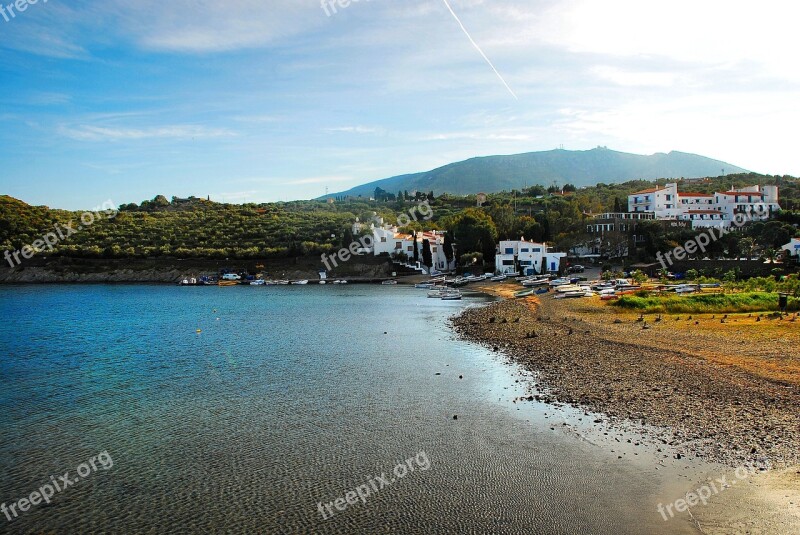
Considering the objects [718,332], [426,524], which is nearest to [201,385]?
[426,524]

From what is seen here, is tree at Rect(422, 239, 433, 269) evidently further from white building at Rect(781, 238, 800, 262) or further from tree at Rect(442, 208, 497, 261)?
white building at Rect(781, 238, 800, 262)

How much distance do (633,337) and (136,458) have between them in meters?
23.1

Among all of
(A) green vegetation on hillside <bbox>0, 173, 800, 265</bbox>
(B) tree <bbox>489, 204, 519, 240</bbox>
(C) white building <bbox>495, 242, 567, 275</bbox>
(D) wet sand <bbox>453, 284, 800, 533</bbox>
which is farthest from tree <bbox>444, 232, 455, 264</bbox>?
(D) wet sand <bbox>453, 284, 800, 533</bbox>

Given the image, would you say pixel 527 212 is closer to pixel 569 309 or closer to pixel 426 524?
pixel 569 309

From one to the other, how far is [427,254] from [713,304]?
51317 millimetres

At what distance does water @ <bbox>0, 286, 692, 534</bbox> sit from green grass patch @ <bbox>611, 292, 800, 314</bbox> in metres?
14.4

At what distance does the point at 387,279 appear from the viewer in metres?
81.6

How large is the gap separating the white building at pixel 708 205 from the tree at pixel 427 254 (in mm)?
32242

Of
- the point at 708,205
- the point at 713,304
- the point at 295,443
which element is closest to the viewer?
the point at 295,443

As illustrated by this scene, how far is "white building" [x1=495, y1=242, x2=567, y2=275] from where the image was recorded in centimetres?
7081

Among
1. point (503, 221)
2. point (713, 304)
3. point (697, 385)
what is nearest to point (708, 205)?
point (503, 221)

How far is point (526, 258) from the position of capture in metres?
72.1

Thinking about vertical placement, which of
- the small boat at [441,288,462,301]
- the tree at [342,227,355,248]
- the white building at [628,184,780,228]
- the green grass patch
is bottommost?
the small boat at [441,288,462,301]

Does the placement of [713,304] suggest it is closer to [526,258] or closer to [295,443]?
[295,443]
